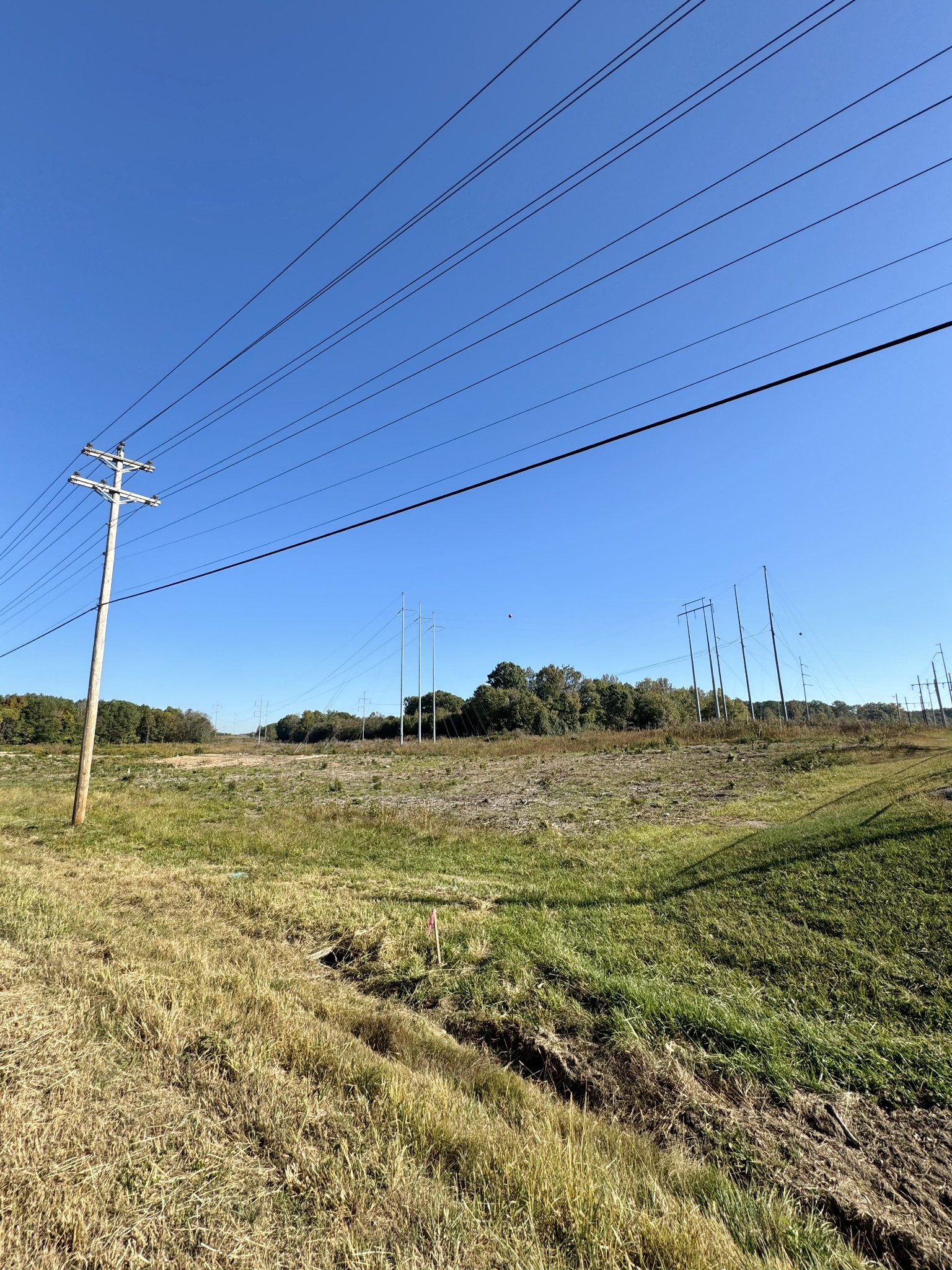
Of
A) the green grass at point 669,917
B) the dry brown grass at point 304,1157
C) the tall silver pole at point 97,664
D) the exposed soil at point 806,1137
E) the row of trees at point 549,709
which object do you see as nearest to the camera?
the dry brown grass at point 304,1157

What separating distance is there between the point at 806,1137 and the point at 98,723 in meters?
128

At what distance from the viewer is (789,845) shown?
1014 centimetres

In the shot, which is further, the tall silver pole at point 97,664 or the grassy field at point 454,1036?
the tall silver pole at point 97,664

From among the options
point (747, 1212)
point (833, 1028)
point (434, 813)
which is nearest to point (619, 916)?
point (833, 1028)

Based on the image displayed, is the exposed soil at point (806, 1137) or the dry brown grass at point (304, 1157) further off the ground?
the dry brown grass at point (304, 1157)

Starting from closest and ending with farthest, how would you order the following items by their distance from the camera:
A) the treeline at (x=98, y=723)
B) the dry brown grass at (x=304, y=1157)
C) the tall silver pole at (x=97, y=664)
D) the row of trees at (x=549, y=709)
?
the dry brown grass at (x=304, y=1157) → the tall silver pole at (x=97, y=664) → the row of trees at (x=549, y=709) → the treeline at (x=98, y=723)

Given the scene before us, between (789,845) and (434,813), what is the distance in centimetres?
1068

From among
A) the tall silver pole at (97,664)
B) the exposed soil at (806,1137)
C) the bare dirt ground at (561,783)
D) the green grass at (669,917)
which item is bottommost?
the exposed soil at (806,1137)

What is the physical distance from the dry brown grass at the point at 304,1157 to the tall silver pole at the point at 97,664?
13.7 meters

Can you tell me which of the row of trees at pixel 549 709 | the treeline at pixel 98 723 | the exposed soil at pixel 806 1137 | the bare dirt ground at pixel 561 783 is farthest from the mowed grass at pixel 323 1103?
the treeline at pixel 98 723

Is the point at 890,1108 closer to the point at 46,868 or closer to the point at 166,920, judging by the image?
the point at 166,920

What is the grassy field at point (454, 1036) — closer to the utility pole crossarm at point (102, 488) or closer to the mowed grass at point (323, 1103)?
the mowed grass at point (323, 1103)

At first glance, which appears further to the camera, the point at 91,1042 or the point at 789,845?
the point at 789,845

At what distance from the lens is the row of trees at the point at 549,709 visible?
7781 centimetres
